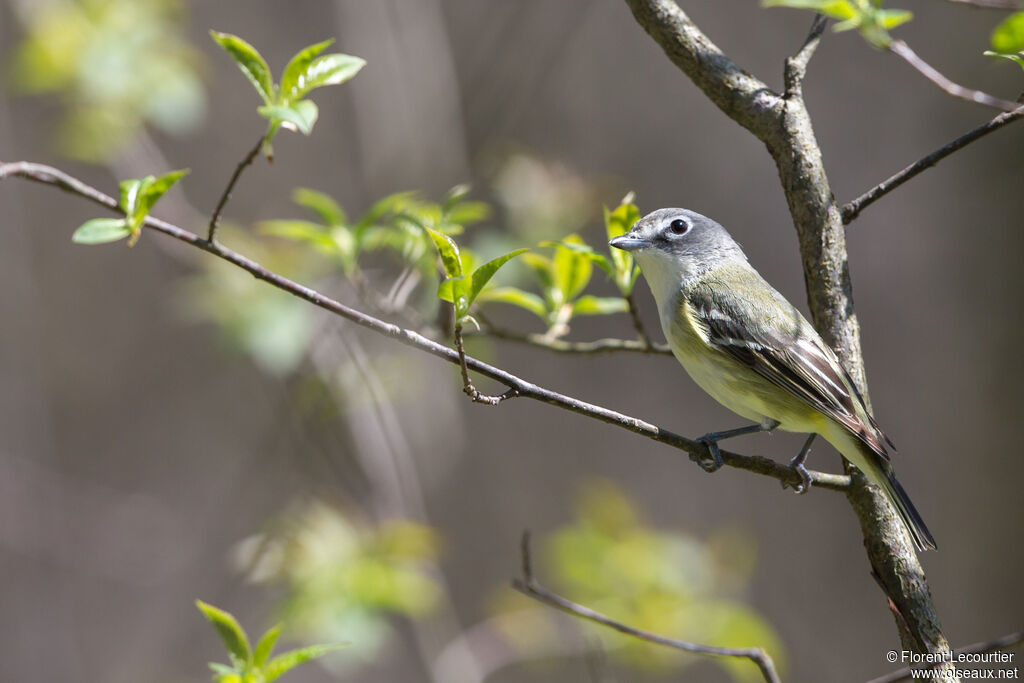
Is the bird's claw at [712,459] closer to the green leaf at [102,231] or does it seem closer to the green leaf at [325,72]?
the green leaf at [325,72]

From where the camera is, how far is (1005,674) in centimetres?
184

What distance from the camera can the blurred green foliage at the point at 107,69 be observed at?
125 inches

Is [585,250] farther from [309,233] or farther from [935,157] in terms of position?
[309,233]

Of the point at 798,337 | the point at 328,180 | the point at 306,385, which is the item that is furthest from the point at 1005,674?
the point at 328,180

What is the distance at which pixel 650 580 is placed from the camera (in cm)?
282

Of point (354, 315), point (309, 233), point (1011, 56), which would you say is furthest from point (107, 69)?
point (1011, 56)

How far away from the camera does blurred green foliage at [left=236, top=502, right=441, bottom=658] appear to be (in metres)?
2.81

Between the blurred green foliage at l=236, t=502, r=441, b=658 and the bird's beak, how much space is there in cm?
131

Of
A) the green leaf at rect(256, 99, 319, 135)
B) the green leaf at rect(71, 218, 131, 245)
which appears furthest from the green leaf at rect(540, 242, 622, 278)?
the green leaf at rect(71, 218, 131, 245)

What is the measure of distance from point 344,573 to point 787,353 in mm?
1673

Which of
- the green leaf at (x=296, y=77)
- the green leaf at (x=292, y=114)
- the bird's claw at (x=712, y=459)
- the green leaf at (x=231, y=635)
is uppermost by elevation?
the green leaf at (x=296, y=77)

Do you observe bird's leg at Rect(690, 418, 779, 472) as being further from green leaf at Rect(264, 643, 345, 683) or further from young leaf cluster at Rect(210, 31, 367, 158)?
young leaf cluster at Rect(210, 31, 367, 158)

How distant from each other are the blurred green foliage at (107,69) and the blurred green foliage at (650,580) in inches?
84.6

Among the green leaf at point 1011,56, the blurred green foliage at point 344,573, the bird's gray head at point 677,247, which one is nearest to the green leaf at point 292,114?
the bird's gray head at point 677,247
